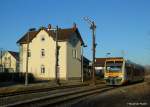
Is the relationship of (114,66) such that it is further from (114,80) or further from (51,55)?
(51,55)

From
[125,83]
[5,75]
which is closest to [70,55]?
[5,75]

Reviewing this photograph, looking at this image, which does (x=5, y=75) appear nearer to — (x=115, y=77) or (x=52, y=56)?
(x=52, y=56)

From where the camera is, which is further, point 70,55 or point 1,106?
point 70,55

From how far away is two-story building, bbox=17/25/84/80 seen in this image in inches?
2886

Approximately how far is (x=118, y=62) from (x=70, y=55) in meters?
32.7

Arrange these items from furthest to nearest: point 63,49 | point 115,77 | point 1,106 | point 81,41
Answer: point 81,41 → point 63,49 → point 115,77 → point 1,106

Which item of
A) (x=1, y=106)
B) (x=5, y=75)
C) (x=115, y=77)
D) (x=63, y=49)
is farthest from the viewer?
(x=63, y=49)

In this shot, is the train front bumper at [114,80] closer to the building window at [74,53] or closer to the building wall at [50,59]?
the building wall at [50,59]

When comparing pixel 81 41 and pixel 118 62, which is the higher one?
pixel 81 41

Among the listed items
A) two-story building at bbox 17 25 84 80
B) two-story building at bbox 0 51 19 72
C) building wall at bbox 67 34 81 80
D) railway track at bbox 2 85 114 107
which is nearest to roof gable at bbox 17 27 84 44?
two-story building at bbox 17 25 84 80

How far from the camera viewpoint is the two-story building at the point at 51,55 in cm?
7331

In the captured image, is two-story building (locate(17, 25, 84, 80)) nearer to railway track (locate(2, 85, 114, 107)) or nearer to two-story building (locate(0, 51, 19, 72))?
two-story building (locate(0, 51, 19, 72))

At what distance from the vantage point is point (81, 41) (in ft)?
266

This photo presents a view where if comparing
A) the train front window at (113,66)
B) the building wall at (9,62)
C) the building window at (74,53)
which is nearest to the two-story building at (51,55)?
the building window at (74,53)
